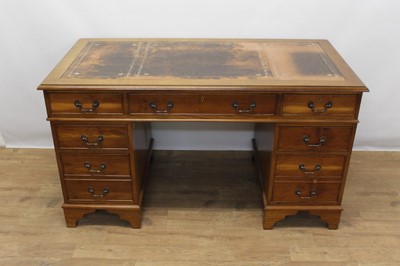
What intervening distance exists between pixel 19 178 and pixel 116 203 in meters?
0.80

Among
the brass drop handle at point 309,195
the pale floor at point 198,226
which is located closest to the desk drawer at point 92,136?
the pale floor at point 198,226

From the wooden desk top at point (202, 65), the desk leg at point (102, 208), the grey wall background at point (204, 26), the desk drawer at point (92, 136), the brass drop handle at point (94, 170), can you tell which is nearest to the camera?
the wooden desk top at point (202, 65)

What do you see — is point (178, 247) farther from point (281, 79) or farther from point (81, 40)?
point (81, 40)

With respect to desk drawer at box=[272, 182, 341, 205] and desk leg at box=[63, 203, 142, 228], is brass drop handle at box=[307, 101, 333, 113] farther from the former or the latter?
desk leg at box=[63, 203, 142, 228]

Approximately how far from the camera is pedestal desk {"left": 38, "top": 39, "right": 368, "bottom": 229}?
5.84 feet

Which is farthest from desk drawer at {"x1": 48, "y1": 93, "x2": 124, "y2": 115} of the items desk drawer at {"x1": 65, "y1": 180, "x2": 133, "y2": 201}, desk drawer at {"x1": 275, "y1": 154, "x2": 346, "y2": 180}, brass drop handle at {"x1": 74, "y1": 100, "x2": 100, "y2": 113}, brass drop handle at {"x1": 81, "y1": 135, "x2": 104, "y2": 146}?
desk drawer at {"x1": 275, "y1": 154, "x2": 346, "y2": 180}

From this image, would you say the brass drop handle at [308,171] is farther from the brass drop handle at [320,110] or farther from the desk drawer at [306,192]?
the brass drop handle at [320,110]

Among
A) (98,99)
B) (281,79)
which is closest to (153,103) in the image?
(98,99)

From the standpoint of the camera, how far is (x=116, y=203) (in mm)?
2080

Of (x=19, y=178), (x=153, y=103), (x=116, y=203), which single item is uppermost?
(x=153, y=103)

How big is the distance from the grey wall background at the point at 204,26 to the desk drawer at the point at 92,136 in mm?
768

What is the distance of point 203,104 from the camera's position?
1814 mm

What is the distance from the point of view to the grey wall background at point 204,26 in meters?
2.35

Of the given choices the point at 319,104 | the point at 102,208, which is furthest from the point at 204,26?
the point at 102,208
